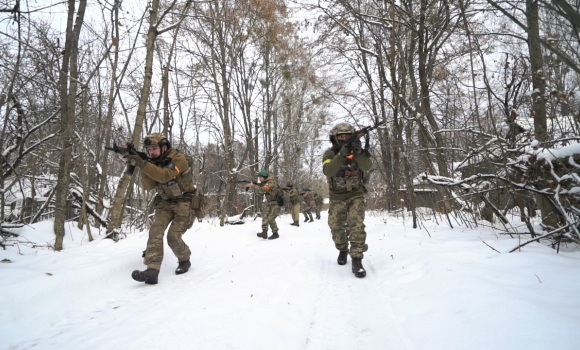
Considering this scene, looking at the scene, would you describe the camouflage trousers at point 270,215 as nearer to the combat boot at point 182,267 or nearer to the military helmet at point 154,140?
the combat boot at point 182,267

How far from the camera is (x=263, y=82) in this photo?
16.2 meters

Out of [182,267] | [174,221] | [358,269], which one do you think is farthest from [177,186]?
[358,269]

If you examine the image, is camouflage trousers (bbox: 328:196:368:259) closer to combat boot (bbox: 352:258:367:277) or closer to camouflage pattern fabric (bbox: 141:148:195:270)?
combat boot (bbox: 352:258:367:277)

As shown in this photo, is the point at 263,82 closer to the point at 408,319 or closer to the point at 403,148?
the point at 403,148

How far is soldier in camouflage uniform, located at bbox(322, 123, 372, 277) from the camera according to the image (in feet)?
12.2

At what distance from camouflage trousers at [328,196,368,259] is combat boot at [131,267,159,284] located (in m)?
2.25

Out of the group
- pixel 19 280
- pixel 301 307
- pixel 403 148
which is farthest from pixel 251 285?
pixel 403 148

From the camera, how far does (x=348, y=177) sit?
155 inches

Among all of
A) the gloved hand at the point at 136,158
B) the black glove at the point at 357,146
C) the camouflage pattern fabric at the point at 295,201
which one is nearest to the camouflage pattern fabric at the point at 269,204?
the camouflage pattern fabric at the point at 295,201

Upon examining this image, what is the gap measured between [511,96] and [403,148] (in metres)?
1.92

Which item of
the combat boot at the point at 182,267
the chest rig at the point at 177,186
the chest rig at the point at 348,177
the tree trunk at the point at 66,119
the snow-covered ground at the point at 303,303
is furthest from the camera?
the tree trunk at the point at 66,119

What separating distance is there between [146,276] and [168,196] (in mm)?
968

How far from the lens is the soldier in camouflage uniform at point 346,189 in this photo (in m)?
3.71

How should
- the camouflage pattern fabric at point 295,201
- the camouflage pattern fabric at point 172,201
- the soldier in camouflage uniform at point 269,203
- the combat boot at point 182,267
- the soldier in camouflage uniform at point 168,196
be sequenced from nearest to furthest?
the soldier in camouflage uniform at point 168,196 < the camouflage pattern fabric at point 172,201 < the combat boot at point 182,267 < the soldier in camouflage uniform at point 269,203 < the camouflage pattern fabric at point 295,201
